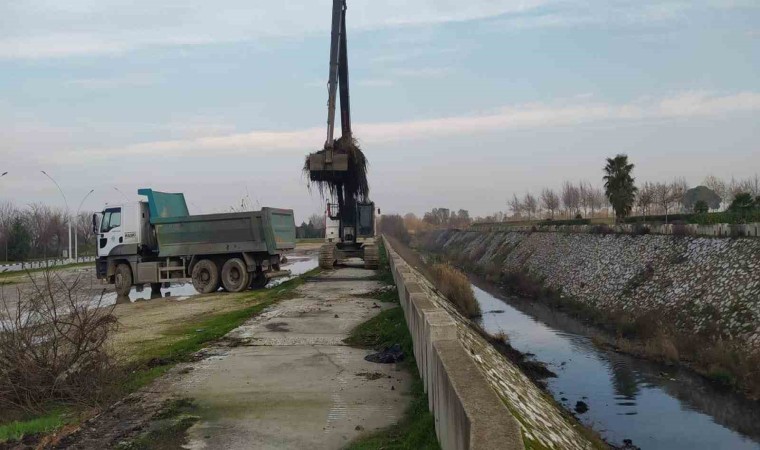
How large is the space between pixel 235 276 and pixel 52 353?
1315cm

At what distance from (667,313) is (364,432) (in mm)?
17170

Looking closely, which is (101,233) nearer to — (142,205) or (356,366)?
(142,205)

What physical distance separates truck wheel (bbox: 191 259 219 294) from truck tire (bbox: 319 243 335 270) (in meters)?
5.04

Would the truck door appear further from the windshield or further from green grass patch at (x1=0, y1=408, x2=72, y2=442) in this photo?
green grass patch at (x1=0, y1=408, x2=72, y2=442)

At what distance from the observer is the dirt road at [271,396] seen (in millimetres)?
6055

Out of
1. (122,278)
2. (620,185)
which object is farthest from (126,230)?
(620,185)

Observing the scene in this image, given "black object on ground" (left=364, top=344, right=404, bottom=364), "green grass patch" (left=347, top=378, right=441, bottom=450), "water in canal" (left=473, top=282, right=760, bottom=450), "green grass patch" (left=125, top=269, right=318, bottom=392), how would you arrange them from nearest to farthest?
"green grass patch" (left=347, top=378, right=441, bottom=450), "green grass patch" (left=125, top=269, right=318, bottom=392), "black object on ground" (left=364, top=344, right=404, bottom=364), "water in canal" (left=473, top=282, right=760, bottom=450)

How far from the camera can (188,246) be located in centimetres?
2053

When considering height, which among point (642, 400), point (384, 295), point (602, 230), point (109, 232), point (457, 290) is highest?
point (109, 232)

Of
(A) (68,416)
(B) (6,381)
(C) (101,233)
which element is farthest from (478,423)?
(C) (101,233)

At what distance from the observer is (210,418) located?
261 inches

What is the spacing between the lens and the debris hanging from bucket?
2128cm

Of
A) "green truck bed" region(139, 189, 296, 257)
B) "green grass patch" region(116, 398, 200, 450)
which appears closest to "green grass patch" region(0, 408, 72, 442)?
"green grass patch" region(116, 398, 200, 450)

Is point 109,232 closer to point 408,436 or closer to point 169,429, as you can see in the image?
point 169,429
